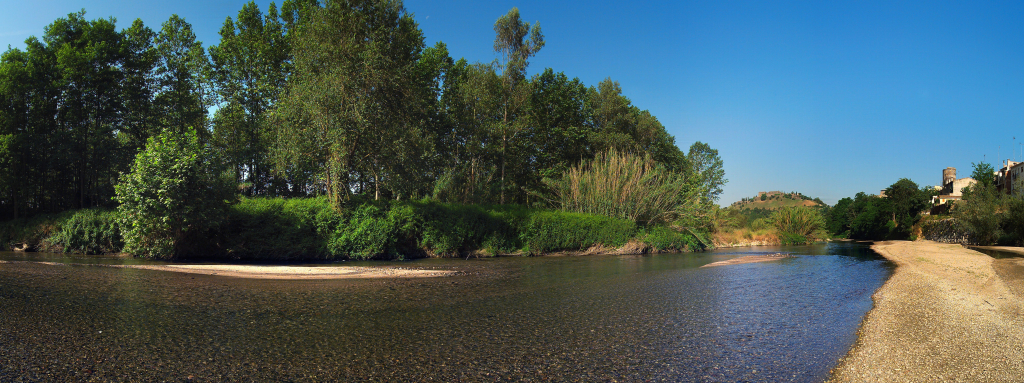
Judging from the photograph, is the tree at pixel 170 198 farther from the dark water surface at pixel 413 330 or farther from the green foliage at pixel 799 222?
the green foliage at pixel 799 222

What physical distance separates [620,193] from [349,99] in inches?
716

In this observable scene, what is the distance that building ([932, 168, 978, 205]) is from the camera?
8062 centimetres

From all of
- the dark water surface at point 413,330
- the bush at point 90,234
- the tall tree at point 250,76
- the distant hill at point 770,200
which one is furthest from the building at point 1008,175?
the distant hill at point 770,200

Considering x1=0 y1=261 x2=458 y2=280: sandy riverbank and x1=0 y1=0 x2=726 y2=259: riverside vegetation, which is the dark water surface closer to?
x1=0 y1=261 x2=458 y2=280: sandy riverbank

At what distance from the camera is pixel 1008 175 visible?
6662cm

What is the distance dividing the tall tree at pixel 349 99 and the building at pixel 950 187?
84.9 m

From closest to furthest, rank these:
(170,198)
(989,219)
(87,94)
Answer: (170,198), (87,94), (989,219)

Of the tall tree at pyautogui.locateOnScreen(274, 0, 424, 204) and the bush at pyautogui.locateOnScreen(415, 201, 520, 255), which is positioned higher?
the tall tree at pyautogui.locateOnScreen(274, 0, 424, 204)

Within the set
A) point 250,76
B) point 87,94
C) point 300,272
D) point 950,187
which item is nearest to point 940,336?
point 300,272

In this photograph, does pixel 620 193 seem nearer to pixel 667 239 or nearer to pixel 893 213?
pixel 667 239

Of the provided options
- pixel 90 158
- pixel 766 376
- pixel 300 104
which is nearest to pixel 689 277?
pixel 766 376

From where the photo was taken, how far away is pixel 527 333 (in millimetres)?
7516

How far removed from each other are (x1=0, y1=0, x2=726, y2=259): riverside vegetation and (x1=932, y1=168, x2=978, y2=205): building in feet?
227

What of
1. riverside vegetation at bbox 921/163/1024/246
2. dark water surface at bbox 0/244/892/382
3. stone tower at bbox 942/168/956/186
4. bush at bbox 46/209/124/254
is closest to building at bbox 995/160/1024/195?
riverside vegetation at bbox 921/163/1024/246
